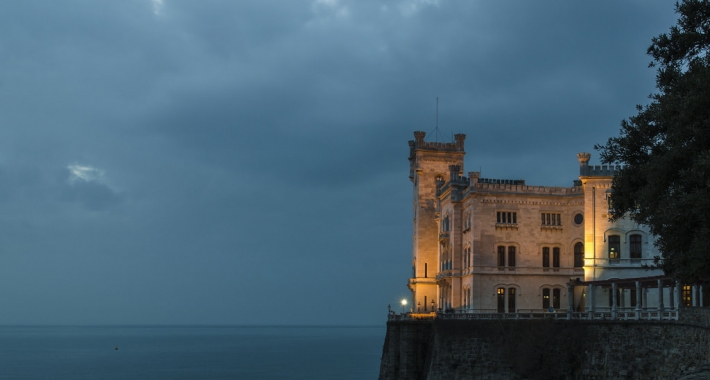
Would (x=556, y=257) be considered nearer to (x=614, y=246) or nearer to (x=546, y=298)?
(x=546, y=298)

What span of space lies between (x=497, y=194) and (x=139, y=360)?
96844mm

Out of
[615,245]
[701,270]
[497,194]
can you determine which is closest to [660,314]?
[701,270]

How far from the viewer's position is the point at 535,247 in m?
67.9

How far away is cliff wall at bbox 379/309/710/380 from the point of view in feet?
125

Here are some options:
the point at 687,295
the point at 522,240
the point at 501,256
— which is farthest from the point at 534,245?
the point at 687,295

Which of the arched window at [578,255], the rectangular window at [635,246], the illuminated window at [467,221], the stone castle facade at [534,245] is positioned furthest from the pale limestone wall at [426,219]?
the rectangular window at [635,246]

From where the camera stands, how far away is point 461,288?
2805 inches

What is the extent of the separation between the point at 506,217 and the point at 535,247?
353cm

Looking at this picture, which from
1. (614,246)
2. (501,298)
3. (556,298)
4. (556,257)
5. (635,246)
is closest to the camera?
(635,246)

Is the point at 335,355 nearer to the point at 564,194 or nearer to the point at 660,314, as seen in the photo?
the point at 564,194

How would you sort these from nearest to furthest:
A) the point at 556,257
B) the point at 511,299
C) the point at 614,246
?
the point at 614,246, the point at 511,299, the point at 556,257

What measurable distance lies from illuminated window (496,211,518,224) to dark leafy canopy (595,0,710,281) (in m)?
33.0

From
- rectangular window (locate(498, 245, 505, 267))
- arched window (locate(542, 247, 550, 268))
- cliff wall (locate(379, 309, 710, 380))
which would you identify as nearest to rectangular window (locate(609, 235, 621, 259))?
arched window (locate(542, 247, 550, 268))

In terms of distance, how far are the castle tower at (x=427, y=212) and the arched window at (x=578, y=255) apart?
16154mm
